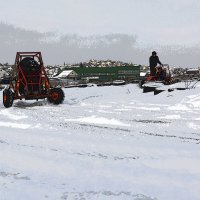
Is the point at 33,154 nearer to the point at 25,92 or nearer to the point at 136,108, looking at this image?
the point at 136,108

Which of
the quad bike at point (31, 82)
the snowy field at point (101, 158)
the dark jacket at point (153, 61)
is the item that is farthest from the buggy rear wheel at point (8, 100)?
the dark jacket at point (153, 61)

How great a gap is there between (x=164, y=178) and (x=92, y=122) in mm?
3927

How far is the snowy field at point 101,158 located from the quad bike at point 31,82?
4.11 m

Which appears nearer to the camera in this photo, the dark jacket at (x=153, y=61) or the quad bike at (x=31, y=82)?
the quad bike at (x=31, y=82)

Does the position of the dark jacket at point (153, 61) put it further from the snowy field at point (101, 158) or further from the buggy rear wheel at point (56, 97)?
the snowy field at point (101, 158)

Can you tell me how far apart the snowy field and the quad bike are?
4.11m

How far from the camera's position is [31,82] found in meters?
12.5

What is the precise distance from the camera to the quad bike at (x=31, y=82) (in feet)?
39.8

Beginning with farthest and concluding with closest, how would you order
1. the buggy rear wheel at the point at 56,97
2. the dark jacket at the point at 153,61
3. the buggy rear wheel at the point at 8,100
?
the dark jacket at the point at 153,61, the buggy rear wheel at the point at 56,97, the buggy rear wheel at the point at 8,100

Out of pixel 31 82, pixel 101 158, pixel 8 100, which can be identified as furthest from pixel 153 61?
pixel 101 158

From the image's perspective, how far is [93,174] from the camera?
12.3 ft

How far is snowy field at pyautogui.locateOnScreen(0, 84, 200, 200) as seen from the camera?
3258 millimetres

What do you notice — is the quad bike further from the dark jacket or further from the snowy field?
the dark jacket

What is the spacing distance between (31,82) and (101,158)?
8538 mm
